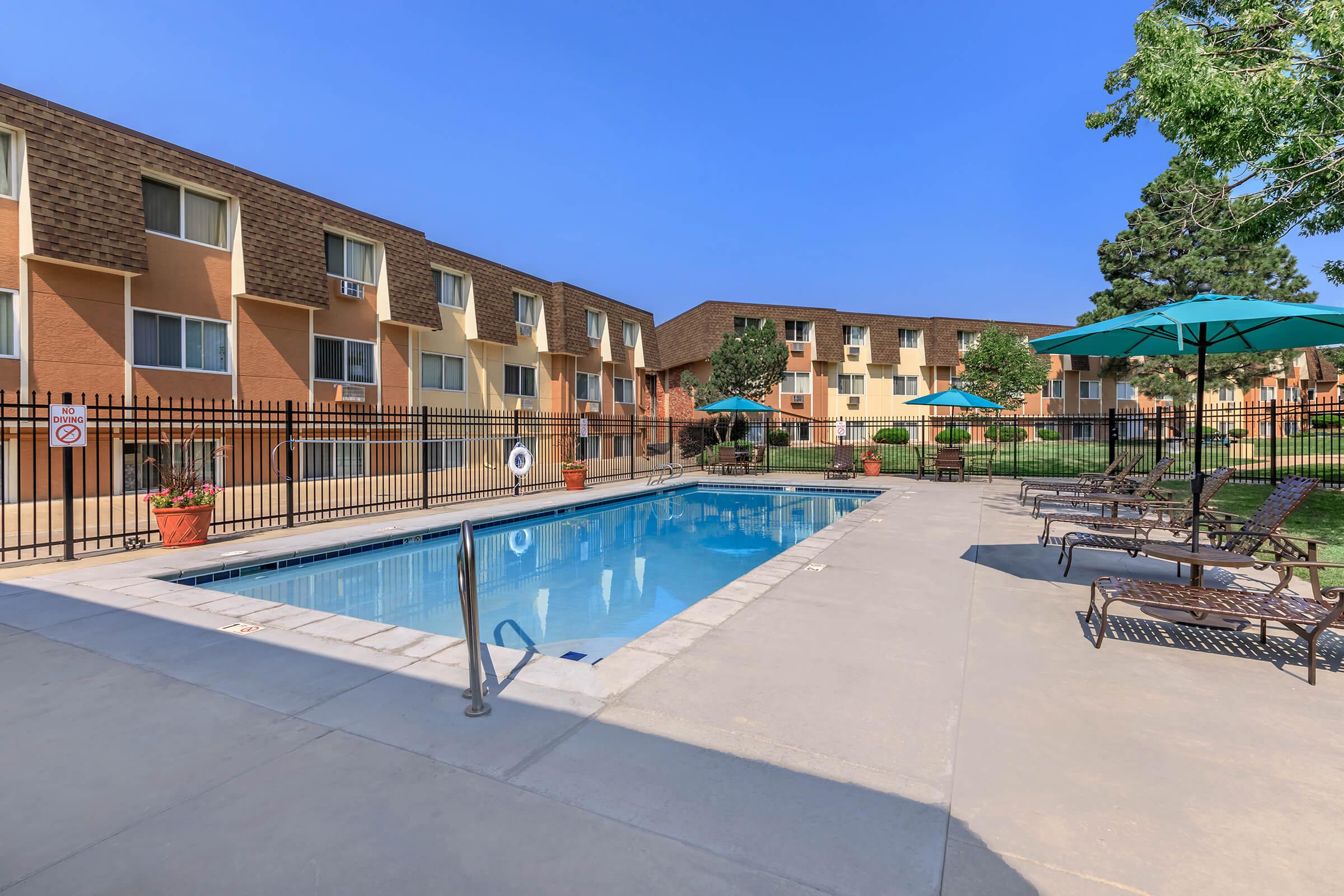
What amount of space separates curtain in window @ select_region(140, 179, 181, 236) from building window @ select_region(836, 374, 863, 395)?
3146 cm

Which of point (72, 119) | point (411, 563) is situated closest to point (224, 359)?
point (72, 119)

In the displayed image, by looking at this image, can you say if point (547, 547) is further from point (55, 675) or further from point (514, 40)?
point (514, 40)

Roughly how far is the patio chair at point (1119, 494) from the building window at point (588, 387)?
20364 millimetres

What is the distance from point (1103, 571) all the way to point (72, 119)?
1979 cm

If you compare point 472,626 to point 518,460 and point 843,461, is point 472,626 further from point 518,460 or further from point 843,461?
point 843,461

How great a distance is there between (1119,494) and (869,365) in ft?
94.2

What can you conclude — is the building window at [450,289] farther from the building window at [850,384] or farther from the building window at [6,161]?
the building window at [850,384]

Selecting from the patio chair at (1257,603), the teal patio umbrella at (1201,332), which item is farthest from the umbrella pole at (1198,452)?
the patio chair at (1257,603)

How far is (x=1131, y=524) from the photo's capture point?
7.16m

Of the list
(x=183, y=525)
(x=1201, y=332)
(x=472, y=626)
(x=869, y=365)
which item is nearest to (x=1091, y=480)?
(x=1201, y=332)

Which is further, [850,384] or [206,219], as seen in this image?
[850,384]

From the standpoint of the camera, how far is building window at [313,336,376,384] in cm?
1795

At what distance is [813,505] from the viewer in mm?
14844

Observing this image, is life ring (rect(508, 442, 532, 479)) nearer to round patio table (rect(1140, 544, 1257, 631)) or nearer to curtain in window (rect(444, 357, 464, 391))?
curtain in window (rect(444, 357, 464, 391))
